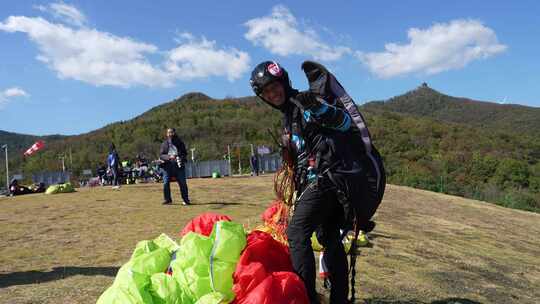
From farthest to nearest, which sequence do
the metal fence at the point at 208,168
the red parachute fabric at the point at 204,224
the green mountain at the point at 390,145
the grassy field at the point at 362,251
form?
1. the green mountain at the point at 390,145
2. the metal fence at the point at 208,168
3. the grassy field at the point at 362,251
4. the red parachute fabric at the point at 204,224

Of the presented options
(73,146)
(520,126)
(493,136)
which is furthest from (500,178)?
(520,126)

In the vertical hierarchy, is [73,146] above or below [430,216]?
above

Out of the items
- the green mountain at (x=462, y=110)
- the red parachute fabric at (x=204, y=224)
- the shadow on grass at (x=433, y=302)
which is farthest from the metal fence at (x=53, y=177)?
the green mountain at (x=462, y=110)

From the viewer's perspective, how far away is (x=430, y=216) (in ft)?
40.8

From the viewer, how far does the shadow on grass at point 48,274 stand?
15.7 feet

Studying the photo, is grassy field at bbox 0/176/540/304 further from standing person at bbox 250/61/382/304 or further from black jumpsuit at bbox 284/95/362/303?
standing person at bbox 250/61/382/304

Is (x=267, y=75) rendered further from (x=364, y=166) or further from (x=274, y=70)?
(x=364, y=166)

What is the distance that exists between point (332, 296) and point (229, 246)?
895mm

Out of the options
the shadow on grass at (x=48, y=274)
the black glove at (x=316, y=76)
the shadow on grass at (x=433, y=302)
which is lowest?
the shadow on grass at (x=433, y=302)

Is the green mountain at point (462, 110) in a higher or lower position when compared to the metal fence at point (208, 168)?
higher

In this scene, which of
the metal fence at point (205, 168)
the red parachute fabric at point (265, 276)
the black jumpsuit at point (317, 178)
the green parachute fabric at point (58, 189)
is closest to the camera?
the red parachute fabric at point (265, 276)

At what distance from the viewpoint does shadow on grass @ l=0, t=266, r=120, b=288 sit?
4793mm

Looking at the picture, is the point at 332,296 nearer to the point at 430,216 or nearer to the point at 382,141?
the point at 430,216

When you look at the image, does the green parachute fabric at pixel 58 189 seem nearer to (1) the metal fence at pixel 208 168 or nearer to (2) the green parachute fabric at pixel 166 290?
(1) the metal fence at pixel 208 168
